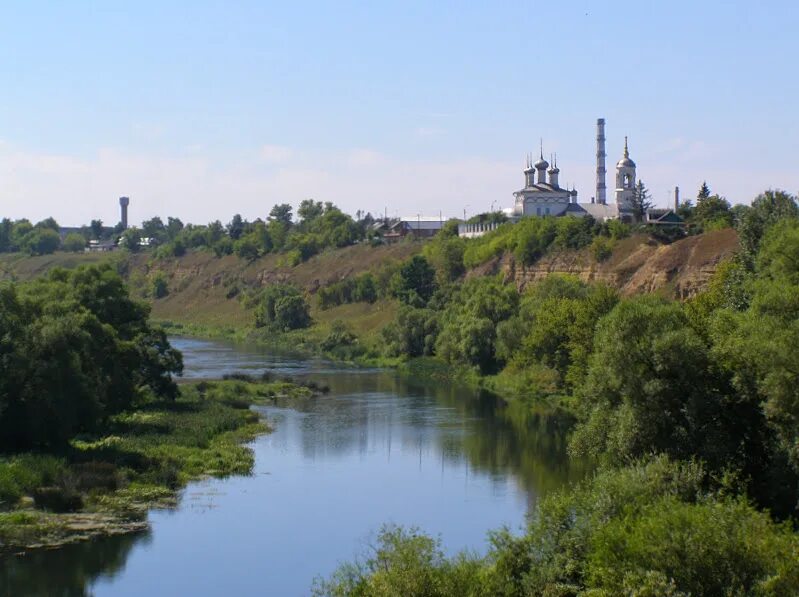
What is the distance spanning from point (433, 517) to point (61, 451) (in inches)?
398

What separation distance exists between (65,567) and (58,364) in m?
8.71

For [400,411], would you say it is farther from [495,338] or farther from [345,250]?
[345,250]

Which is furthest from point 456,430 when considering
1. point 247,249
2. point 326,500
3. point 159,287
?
point 247,249

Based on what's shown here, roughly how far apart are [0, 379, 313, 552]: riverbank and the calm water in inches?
27.3

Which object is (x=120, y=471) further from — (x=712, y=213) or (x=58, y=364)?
(x=712, y=213)

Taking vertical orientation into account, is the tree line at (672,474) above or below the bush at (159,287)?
below

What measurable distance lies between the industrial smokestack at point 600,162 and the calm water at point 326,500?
5828cm

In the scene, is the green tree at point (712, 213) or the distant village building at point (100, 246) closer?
the green tree at point (712, 213)

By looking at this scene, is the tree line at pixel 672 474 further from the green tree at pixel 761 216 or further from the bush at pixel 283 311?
the bush at pixel 283 311

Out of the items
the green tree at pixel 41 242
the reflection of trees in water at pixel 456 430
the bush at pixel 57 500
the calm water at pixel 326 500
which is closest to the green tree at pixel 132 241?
the green tree at pixel 41 242

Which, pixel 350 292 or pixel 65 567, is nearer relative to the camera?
pixel 65 567

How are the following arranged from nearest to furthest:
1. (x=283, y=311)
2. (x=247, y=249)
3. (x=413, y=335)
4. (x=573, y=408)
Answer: (x=573, y=408) → (x=413, y=335) → (x=283, y=311) → (x=247, y=249)

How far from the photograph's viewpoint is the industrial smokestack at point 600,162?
341ft

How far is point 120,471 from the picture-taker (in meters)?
32.0
